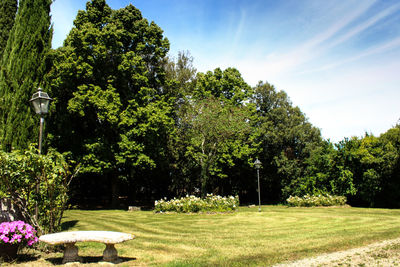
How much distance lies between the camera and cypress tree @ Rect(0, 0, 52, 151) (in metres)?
9.51

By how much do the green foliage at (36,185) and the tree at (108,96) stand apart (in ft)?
40.2

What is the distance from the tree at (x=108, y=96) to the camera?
20000 mm

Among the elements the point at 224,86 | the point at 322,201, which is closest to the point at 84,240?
the point at 322,201

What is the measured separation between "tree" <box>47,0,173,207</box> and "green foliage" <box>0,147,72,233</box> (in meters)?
12.2

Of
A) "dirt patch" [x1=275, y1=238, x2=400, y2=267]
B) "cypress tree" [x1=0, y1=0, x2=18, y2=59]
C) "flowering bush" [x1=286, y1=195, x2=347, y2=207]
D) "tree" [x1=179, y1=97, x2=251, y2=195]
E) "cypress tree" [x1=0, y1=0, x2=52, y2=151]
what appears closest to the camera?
"dirt patch" [x1=275, y1=238, x2=400, y2=267]

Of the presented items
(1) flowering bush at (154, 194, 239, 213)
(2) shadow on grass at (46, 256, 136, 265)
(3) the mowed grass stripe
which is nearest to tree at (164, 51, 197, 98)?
(1) flowering bush at (154, 194, 239, 213)

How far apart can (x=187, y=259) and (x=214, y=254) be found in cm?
81

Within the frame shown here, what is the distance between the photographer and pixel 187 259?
21.3 feet

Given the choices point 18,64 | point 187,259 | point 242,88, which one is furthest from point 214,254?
point 242,88

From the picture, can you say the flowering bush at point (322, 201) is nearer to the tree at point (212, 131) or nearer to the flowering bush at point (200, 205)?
the tree at point (212, 131)

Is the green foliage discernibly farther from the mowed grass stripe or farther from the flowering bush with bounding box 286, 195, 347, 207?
the flowering bush with bounding box 286, 195, 347, 207

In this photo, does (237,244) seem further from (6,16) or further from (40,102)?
(6,16)

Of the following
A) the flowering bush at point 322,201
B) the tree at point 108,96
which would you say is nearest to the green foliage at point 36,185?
the tree at point 108,96

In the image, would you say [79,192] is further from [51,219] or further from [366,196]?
[366,196]
